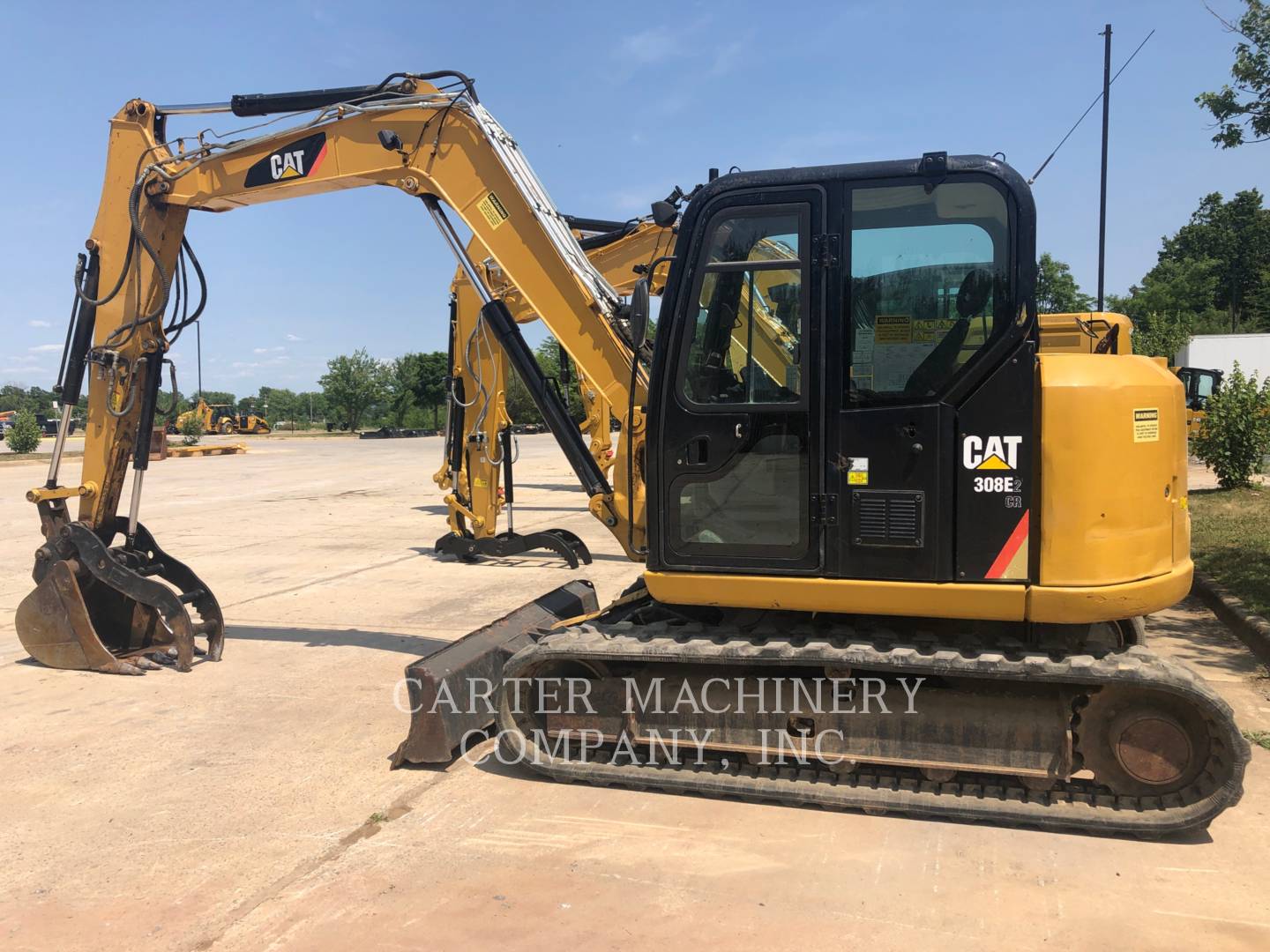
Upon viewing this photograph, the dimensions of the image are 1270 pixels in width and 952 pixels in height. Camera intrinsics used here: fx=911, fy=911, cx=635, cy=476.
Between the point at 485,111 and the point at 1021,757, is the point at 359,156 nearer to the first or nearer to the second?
the point at 485,111

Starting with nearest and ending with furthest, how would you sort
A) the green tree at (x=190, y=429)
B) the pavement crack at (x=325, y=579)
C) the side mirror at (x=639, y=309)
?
the side mirror at (x=639, y=309), the pavement crack at (x=325, y=579), the green tree at (x=190, y=429)

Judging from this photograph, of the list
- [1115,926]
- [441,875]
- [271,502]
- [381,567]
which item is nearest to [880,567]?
[1115,926]

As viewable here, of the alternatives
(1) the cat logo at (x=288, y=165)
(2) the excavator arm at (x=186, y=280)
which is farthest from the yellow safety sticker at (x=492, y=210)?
(1) the cat logo at (x=288, y=165)

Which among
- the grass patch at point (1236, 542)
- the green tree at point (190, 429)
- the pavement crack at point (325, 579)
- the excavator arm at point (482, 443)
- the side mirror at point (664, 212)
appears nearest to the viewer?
the side mirror at point (664, 212)

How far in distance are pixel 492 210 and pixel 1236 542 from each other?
9.79m

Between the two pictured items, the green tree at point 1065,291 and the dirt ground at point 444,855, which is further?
the green tree at point 1065,291

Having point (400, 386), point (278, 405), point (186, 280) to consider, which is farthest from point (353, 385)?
point (186, 280)

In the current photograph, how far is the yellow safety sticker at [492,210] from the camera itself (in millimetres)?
6031

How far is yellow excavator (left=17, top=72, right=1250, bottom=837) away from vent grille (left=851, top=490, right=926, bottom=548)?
0.5 inches

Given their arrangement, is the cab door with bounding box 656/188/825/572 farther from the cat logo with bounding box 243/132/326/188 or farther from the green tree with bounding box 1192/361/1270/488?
the green tree with bounding box 1192/361/1270/488

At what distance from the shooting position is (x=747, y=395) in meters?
4.44

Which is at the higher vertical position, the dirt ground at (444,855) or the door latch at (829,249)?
the door latch at (829,249)

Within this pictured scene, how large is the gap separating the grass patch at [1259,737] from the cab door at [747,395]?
300 cm

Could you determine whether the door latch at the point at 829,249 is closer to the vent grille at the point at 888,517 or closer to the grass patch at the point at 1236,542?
the vent grille at the point at 888,517
